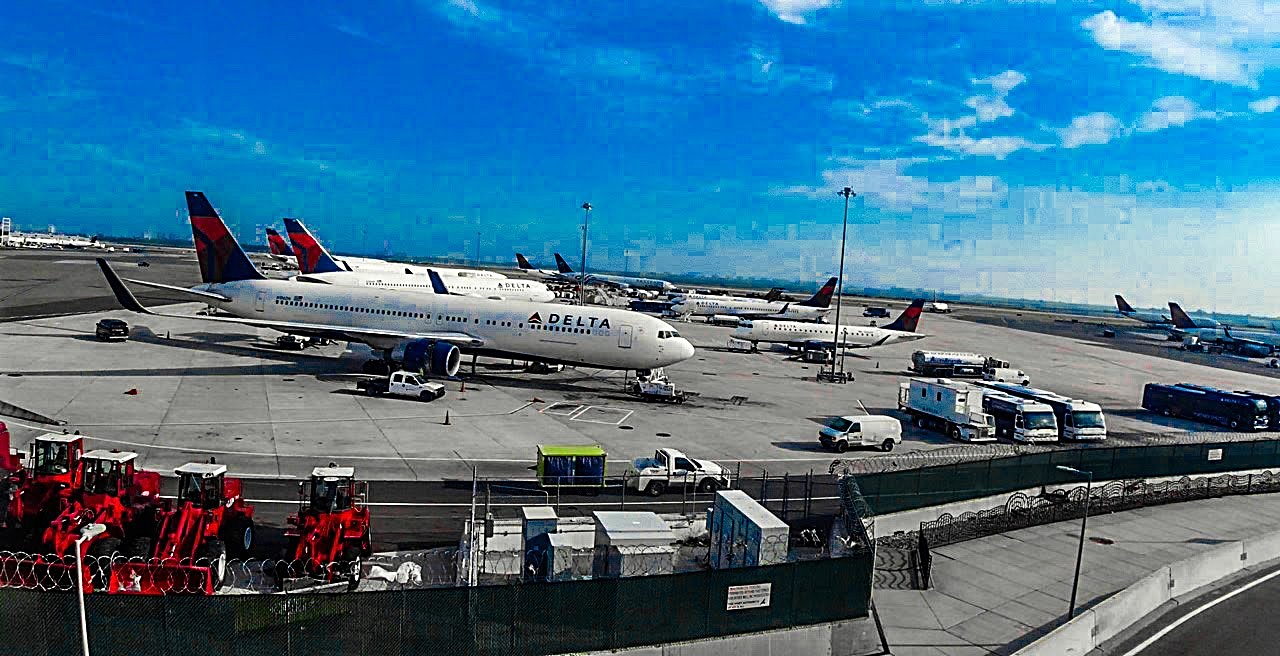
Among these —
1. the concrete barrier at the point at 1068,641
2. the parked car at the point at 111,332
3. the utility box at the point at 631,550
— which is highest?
the parked car at the point at 111,332

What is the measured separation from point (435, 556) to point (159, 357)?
4274 centimetres

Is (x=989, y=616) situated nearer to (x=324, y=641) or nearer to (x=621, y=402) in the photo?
(x=324, y=641)

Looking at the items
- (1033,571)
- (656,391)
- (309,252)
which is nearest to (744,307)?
(309,252)

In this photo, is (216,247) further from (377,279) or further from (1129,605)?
(1129,605)

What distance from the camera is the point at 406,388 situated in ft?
149

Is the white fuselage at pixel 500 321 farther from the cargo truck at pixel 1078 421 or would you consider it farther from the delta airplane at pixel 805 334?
the delta airplane at pixel 805 334

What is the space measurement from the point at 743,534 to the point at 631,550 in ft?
11.5

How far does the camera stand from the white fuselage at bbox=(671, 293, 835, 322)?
392 ft

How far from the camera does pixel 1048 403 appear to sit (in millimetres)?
48375

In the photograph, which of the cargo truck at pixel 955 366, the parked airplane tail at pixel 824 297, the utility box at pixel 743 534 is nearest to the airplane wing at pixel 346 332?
the utility box at pixel 743 534

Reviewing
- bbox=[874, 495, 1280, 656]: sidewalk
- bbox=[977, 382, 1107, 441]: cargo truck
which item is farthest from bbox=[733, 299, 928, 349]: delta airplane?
bbox=[874, 495, 1280, 656]: sidewalk

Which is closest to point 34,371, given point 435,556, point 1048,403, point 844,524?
point 435,556

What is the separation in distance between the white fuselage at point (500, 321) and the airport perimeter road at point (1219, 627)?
1197 inches

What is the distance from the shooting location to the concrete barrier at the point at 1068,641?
19500 mm
